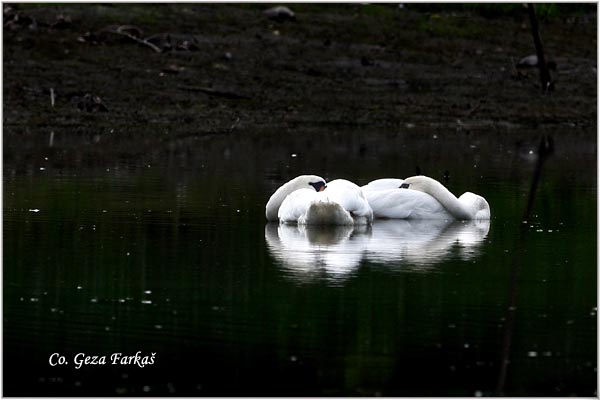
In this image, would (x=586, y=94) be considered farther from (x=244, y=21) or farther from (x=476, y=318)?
(x=476, y=318)

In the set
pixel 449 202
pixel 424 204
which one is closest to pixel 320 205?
pixel 424 204

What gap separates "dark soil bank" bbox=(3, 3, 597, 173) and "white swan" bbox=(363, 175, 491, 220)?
781 cm

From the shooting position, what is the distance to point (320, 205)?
13602 mm

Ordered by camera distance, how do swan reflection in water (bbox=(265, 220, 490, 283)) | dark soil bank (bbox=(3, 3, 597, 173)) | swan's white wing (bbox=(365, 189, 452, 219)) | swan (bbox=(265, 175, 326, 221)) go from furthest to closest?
dark soil bank (bbox=(3, 3, 597, 173)) → swan's white wing (bbox=(365, 189, 452, 219)) → swan (bbox=(265, 175, 326, 221)) → swan reflection in water (bbox=(265, 220, 490, 283))

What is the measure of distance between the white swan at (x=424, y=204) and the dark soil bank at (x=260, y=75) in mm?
7812

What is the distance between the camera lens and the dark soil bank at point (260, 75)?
1047 inches

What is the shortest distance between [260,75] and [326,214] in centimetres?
1689

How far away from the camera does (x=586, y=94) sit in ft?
104

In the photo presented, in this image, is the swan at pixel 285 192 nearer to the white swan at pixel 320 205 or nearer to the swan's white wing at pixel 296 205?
the white swan at pixel 320 205

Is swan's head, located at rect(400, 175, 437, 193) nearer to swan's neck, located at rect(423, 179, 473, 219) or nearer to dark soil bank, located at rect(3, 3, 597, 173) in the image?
swan's neck, located at rect(423, 179, 473, 219)

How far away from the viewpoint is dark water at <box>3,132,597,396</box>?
315 inches

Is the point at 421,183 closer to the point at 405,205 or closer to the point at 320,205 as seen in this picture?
the point at 405,205

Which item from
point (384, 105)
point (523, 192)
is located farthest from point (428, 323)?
point (384, 105)

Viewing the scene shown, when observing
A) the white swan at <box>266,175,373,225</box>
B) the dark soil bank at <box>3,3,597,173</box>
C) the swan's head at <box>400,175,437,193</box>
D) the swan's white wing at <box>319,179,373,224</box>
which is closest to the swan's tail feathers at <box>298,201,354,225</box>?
the white swan at <box>266,175,373,225</box>
